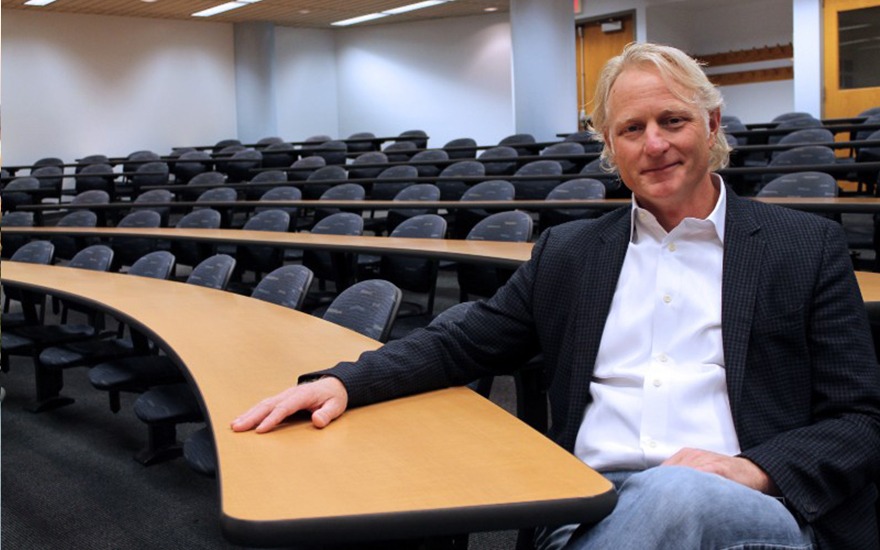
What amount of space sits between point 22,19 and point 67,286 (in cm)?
1064

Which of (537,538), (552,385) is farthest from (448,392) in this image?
(537,538)

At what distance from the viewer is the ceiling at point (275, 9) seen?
12383mm

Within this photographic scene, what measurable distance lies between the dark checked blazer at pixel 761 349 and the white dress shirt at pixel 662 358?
27mm

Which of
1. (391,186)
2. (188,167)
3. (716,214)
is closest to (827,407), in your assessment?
(716,214)

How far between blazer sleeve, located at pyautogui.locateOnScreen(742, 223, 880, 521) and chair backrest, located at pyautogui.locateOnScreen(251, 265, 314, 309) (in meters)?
1.87

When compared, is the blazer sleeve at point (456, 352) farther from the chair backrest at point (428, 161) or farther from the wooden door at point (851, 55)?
the wooden door at point (851, 55)

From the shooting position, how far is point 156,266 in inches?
166

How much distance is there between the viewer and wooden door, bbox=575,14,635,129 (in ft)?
43.1

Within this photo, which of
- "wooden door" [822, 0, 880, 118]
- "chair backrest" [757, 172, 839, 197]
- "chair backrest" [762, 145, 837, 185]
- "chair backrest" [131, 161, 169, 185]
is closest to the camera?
"chair backrest" [757, 172, 839, 197]

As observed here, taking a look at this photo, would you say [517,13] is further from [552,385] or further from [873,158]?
[552,385]

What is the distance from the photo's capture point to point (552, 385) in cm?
170

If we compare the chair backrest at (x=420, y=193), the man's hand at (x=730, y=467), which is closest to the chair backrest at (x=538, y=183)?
the chair backrest at (x=420, y=193)

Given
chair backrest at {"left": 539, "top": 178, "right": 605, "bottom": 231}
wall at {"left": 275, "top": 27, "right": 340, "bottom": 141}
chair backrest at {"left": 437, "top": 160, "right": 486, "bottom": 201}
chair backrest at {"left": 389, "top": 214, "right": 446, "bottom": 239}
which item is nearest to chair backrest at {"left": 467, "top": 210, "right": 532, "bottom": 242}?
chair backrest at {"left": 389, "top": 214, "right": 446, "bottom": 239}

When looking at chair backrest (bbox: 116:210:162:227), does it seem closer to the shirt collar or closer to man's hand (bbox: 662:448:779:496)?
the shirt collar
